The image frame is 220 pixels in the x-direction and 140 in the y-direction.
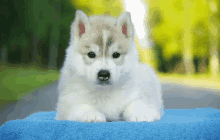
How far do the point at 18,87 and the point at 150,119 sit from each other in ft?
27.2

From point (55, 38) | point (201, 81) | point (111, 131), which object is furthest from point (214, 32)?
point (111, 131)

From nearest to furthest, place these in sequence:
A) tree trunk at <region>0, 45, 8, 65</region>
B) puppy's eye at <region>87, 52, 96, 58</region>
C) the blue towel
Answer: the blue towel, puppy's eye at <region>87, 52, 96, 58</region>, tree trunk at <region>0, 45, 8, 65</region>

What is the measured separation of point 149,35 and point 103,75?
22990mm

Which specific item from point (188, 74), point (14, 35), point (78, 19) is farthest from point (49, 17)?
point (78, 19)

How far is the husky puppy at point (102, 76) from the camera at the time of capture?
8.67ft

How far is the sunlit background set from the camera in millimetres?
15789

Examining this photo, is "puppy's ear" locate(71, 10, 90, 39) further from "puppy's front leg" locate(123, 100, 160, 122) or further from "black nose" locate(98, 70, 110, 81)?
"puppy's front leg" locate(123, 100, 160, 122)

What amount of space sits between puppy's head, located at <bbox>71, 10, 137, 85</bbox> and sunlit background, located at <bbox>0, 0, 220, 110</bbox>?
40.0 ft

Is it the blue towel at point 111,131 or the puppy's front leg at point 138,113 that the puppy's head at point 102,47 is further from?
the blue towel at point 111,131

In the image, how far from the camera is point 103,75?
258 cm

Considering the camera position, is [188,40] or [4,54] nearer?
[4,54]

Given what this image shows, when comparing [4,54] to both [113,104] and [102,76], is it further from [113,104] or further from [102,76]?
[102,76]

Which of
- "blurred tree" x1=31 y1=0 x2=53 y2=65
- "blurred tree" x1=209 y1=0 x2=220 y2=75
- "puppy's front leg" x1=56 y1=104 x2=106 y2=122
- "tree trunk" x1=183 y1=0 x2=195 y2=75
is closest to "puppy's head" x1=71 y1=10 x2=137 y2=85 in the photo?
"puppy's front leg" x1=56 y1=104 x2=106 y2=122

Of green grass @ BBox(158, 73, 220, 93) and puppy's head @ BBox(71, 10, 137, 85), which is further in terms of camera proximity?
green grass @ BBox(158, 73, 220, 93)
